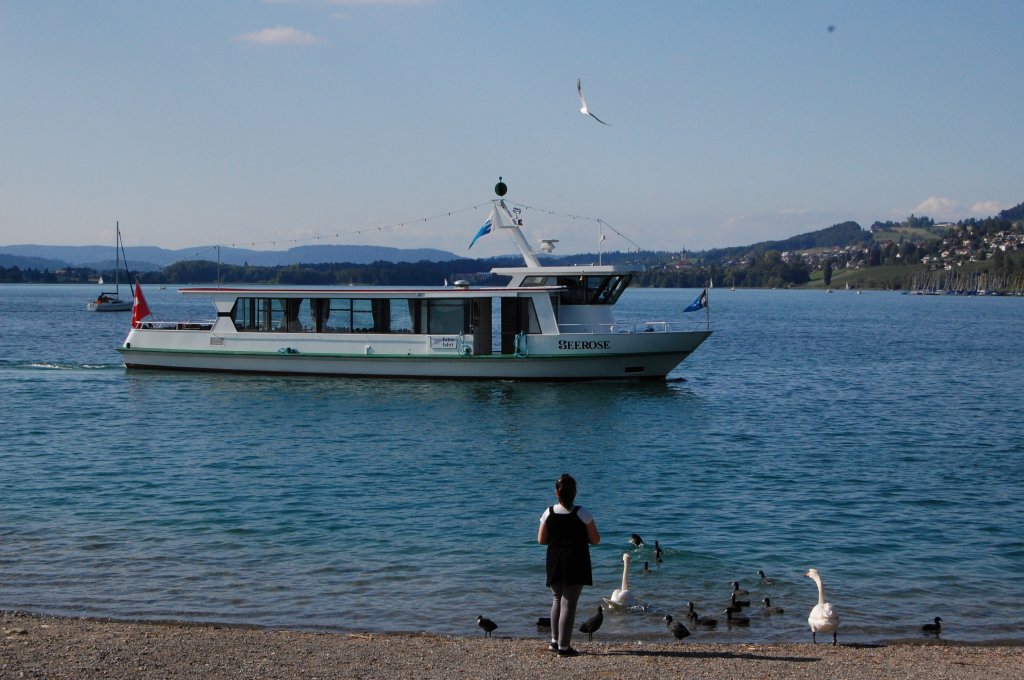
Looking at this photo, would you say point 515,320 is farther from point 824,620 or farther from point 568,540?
point 568,540

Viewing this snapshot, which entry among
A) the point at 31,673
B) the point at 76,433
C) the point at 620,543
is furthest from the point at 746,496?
the point at 76,433

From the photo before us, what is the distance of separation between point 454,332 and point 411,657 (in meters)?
28.5

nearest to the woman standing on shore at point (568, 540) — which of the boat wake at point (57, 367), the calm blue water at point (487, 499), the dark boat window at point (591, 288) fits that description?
the calm blue water at point (487, 499)

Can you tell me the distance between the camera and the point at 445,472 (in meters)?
24.5

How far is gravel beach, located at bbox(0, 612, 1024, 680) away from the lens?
35.3 ft

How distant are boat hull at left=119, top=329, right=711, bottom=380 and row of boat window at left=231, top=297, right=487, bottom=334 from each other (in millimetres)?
627

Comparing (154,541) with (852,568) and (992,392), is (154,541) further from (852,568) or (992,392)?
(992,392)

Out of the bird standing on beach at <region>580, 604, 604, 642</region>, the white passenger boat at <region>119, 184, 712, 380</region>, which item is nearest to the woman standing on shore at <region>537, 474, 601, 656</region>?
the bird standing on beach at <region>580, 604, 604, 642</region>

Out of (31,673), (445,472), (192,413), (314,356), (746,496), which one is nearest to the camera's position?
(31,673)

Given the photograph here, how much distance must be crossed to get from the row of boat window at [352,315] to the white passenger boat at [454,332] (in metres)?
0.04

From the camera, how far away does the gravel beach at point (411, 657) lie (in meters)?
10.8

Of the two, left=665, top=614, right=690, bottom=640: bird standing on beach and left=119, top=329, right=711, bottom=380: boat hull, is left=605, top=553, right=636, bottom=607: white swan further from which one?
left=119, top=329, right=711, bottom=380: boat hull

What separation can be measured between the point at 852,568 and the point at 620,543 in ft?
12.2

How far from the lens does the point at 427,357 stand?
3966 centimetres
